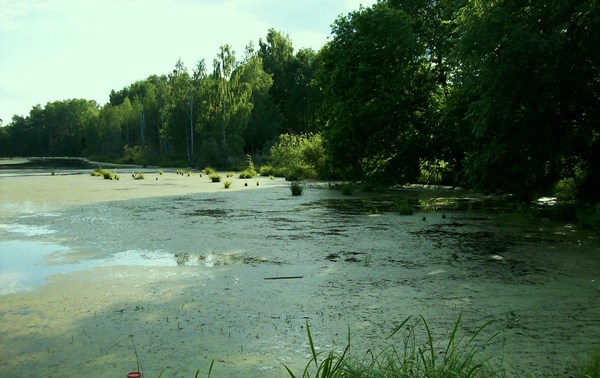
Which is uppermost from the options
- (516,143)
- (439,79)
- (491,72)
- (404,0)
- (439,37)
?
(404,0)

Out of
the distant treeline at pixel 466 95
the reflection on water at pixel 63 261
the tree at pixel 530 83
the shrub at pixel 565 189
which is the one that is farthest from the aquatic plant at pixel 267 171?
the reflection on water at pixel 63 261

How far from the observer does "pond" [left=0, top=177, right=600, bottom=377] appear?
3.04 metres

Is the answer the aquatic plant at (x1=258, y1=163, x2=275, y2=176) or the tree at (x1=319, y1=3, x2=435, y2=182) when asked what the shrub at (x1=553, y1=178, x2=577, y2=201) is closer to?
the tree at (x1=319, y1=3, x2=435, y2=182)

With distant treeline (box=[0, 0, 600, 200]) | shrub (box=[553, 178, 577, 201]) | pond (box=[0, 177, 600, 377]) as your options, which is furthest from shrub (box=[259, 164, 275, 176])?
pond (box=[0, 177, 600, 377])

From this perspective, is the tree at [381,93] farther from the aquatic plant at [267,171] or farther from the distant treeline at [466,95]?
the aquatic plant at [267,171]

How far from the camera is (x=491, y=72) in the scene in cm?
808

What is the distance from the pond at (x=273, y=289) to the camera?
3045mm

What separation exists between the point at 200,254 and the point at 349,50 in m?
10.3

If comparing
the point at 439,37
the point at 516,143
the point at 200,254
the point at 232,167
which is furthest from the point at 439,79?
the point at 232,167

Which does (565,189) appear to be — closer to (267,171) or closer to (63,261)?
(63,261)

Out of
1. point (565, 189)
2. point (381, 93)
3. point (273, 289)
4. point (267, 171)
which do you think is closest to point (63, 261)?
point (273, 289)

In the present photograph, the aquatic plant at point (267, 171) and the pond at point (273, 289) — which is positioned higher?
the aquatic plant at point (267, 171)

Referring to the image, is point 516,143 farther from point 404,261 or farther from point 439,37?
point 439,37

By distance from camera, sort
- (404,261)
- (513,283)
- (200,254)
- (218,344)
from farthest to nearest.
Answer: (200,254) < (404,261) < (513,283) < (218,344)
